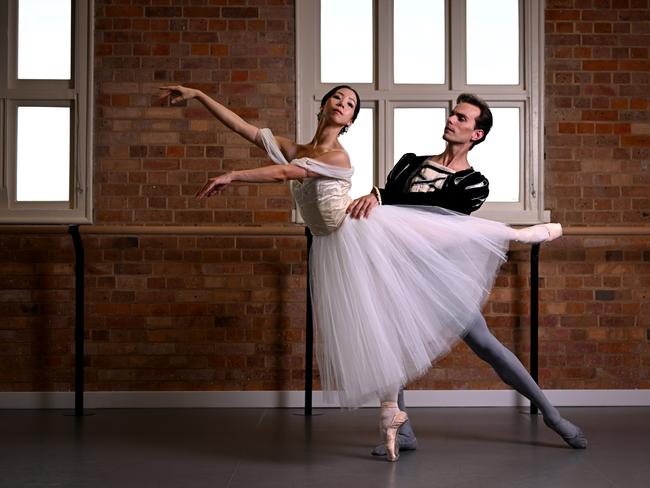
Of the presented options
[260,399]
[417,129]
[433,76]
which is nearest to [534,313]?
[417,129]

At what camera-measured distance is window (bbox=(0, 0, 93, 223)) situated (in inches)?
200

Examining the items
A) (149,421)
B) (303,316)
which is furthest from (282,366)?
(149,421)

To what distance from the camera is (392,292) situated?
11.7 ft

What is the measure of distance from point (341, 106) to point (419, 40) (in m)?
1.74

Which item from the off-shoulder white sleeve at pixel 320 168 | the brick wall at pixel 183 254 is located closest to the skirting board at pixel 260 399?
the brick wall at pixel 183 254

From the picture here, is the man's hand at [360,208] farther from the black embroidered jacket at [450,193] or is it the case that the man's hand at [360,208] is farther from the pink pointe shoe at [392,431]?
the pink pointe shoe at [392,431]

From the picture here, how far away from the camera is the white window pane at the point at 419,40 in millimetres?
5246

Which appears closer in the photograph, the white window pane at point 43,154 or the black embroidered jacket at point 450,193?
the black embroidered jacket at point 450,193

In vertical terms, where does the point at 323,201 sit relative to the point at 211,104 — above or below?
below

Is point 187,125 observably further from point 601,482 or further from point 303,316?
point 601,482

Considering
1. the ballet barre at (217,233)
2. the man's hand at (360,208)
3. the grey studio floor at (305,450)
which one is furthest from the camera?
the ballet barre at (217,233)

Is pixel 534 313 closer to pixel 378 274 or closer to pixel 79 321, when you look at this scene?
pixel 378 274

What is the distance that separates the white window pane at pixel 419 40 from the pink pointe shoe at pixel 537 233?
1.65 m

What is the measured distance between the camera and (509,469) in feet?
11.3
